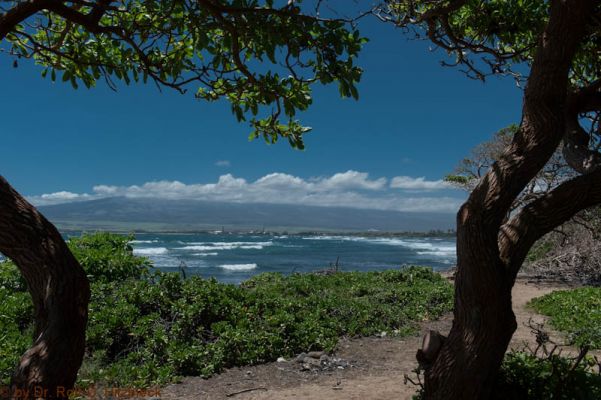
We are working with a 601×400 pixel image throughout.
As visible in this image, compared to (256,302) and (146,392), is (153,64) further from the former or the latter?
(256,302)

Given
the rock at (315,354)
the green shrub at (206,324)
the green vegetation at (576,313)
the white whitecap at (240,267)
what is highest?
the green vegetation at (576,313)

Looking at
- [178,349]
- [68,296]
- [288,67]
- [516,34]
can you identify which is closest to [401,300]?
[178,349]

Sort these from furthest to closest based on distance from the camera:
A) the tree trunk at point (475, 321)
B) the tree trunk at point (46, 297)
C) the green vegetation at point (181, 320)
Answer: the green vegetation at point (181, 320) → the tree trunk at point (475, 321) → the tree trunk at point (46, 297)

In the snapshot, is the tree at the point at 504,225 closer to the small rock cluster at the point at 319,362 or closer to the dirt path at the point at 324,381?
the dirt path at the point at 324,381

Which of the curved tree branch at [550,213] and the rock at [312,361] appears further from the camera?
the rock at [312,361]

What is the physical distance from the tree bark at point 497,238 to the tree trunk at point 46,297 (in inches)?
108

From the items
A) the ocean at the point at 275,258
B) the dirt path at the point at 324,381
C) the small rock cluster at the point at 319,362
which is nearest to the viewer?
the dirt path at the point at 324,381

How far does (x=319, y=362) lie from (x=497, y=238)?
480cm

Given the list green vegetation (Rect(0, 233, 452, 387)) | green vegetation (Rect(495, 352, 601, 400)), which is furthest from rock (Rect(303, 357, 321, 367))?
green vegetation (Rect(495, 352, 601, 400))

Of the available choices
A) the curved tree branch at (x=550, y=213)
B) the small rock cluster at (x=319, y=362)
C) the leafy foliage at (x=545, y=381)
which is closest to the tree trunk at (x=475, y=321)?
the curved tree branch at (x=550, y=213)

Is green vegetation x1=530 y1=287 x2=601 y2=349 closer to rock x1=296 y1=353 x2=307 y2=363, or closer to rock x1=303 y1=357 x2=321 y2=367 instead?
rock x1=303 y1=357 x2=321 y2=367

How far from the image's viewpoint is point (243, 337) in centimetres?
813

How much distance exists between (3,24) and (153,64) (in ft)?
5.75

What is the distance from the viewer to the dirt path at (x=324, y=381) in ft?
21.5
